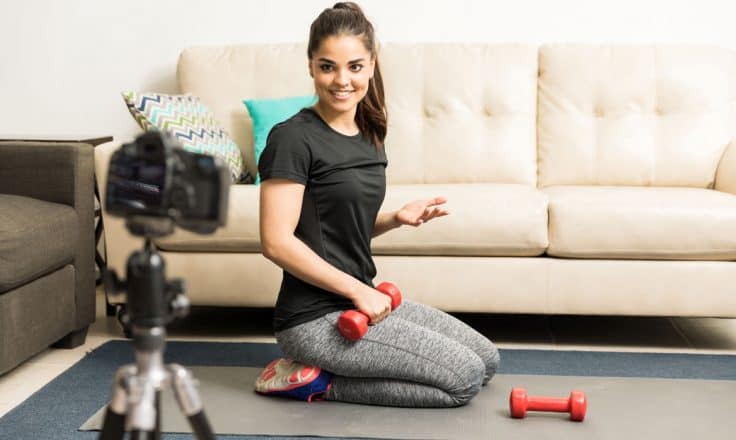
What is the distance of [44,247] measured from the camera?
2439 millimetres

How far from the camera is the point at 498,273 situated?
105 inches

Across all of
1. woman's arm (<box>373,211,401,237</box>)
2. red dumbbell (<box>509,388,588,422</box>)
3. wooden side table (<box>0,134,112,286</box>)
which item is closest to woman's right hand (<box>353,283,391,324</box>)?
woman's arm (<box>373,211,401,237</box>)

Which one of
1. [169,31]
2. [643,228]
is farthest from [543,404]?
[169,31]

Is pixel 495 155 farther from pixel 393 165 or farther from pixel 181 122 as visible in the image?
pixel 181 122

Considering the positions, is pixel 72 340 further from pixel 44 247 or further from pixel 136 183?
pixel 136 183

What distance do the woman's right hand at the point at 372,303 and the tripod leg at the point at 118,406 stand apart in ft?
3.33

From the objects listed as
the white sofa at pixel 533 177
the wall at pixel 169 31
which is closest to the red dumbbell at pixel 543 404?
the white sofa at pixel 533 177

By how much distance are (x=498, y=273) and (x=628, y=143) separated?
0.81m

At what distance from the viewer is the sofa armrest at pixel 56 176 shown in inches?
104

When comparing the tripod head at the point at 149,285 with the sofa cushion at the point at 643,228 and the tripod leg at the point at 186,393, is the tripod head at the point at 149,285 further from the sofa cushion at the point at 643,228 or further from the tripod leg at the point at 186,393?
the sofa cushion at the point at 643,228

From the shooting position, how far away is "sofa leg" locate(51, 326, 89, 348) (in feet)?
8.83

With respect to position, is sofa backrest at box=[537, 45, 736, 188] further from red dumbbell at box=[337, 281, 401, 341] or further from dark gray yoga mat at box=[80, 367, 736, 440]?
red dumbbell at box=[337, 281, 401, 341]

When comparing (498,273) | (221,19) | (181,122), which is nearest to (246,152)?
(181,122)

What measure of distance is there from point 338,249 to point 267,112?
111 centimetres
